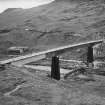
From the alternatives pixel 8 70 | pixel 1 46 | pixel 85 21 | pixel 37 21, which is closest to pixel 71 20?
pixel 85 21

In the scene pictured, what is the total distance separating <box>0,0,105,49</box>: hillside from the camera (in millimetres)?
69706

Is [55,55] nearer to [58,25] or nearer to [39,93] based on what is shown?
[39,93]

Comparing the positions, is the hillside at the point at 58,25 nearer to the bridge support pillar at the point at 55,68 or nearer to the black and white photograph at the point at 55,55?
the black and white photograph at the point at 55,55

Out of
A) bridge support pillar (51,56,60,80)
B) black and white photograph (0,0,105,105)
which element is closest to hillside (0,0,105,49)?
black and white photograph (0,0,105,105)

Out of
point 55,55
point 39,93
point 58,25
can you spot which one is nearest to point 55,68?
point 55,55

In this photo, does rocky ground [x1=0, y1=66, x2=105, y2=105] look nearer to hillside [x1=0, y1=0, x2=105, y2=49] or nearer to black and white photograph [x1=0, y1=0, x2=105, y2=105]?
black and white photograph [x1=0, y1=0, x2=105, y2=105]

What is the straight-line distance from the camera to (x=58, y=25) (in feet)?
262

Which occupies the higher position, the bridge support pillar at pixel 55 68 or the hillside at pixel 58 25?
the hillside at pixel 58 25

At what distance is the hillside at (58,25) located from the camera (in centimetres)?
6971

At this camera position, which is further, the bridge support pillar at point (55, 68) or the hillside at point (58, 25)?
the hillside at point (58, 25)

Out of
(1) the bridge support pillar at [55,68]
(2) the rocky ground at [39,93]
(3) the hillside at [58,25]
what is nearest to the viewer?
(2) the rocky ground at [39,93]

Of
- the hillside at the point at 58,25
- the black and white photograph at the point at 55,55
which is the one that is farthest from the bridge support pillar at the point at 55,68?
the hillside at the point at 58,25

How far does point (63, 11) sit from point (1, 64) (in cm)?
7626

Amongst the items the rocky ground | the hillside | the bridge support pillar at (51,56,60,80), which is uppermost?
the hillside
